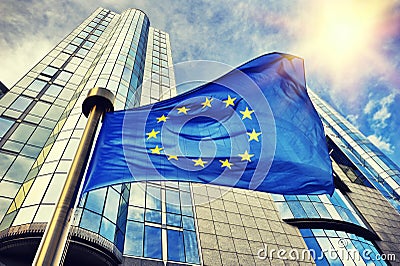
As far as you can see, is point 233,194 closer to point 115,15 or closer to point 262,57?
point 262,57

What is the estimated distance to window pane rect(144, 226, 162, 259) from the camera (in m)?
16.4

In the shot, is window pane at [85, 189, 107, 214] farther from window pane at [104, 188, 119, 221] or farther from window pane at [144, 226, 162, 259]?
window pane at [144, 226, 162, 259]

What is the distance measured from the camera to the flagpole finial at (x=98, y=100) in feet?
22.5

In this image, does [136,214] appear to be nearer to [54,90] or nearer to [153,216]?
[153,216]

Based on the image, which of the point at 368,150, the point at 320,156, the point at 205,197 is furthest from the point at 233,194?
the point at 368,150

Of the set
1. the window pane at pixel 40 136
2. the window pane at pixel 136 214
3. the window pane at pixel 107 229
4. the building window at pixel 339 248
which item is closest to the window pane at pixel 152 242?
the window pane at pixel 136 214

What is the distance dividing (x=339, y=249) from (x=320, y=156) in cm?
1830

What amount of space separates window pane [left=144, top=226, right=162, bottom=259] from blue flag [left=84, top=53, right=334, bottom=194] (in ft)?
33.4

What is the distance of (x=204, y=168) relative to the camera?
8.58m

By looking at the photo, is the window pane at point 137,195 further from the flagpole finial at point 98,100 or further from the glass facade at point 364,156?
the glass facade at point 364,156

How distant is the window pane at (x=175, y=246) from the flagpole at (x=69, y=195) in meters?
12.6

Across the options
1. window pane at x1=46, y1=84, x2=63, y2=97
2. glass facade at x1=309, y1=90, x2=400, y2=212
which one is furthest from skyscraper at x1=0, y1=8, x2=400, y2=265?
glass facade at x1=309, y1=90, x2=400, y2=212

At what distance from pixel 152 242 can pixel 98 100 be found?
1268cm

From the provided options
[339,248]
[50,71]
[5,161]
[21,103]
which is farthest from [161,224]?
[50,71]
